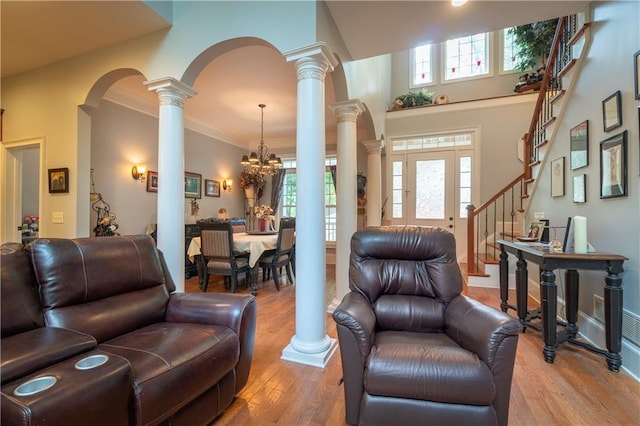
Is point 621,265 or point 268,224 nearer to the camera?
point 621,265

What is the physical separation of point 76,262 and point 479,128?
6.13 metres

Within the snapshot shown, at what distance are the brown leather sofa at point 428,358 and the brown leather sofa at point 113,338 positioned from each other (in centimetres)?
69

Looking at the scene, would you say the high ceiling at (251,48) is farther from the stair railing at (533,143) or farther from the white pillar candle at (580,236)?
the white pillar candle at (580,236)

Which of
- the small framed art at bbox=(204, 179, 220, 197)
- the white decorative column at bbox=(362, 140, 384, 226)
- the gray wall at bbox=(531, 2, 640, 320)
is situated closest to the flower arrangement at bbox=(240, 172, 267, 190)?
the small framed art at bbox=(204, 179, 220, 197)

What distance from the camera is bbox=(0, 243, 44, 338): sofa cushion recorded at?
4.29 feet

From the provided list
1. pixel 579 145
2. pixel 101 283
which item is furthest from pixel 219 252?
pixel 579 145

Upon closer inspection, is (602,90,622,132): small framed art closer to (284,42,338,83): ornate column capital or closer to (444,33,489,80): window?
(284,42,338,83): ornate column capital

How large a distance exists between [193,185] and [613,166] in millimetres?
5808

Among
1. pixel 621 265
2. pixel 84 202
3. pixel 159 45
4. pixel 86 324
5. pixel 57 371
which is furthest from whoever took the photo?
pixel 84 202

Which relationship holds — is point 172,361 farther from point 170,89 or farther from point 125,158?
point 125,158

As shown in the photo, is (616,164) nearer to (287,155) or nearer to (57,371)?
(57,371)

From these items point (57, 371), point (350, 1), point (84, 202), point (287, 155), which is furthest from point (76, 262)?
point (287, 155)

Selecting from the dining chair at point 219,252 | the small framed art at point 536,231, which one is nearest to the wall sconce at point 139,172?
the dining chair at point 219,252

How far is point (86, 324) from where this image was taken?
61.0 inches
